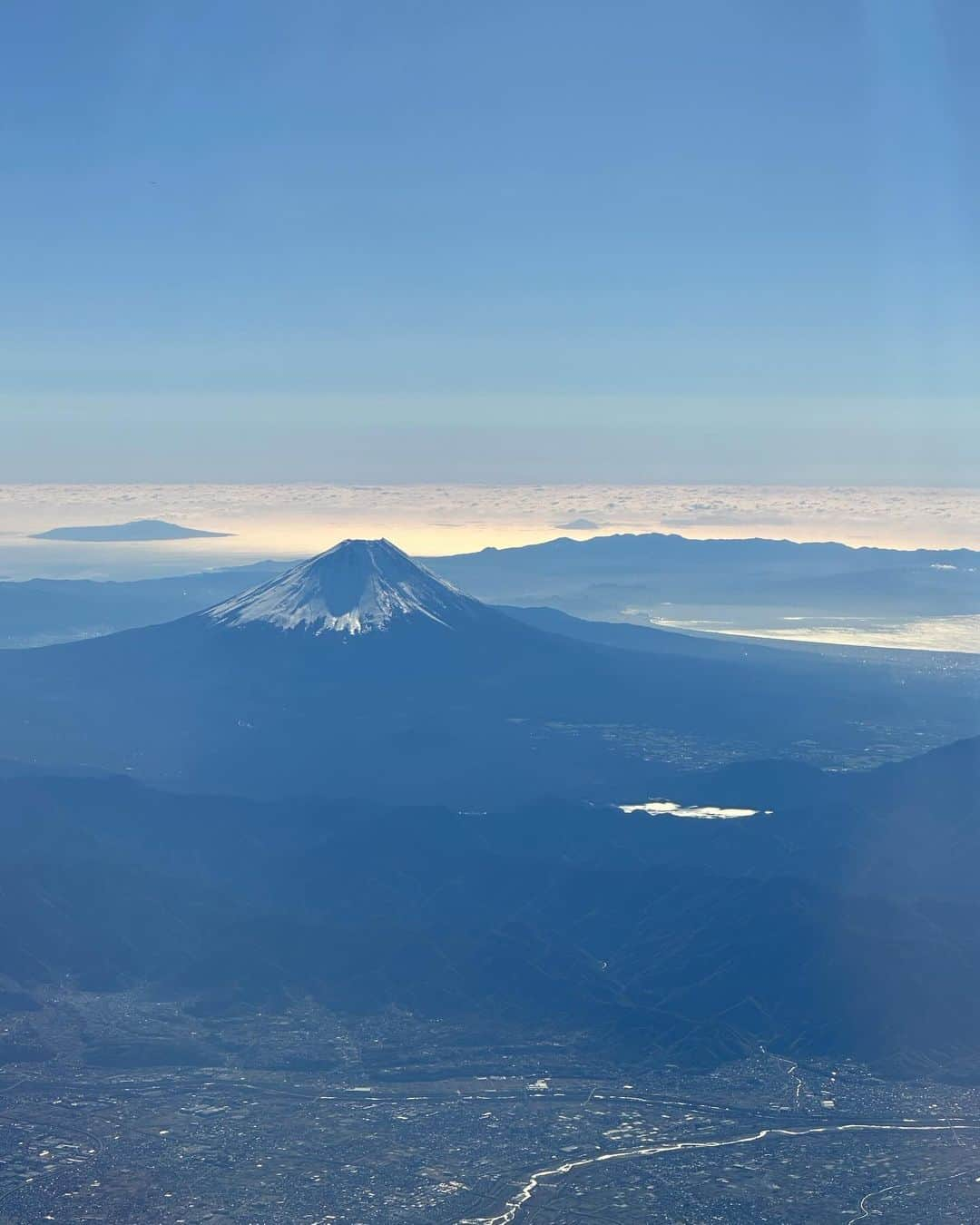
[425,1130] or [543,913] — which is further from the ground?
[543,913]

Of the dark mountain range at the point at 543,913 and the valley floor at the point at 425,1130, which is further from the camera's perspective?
the dark mountain range at the point at 543,913

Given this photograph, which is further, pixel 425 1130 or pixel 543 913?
pixel 543 913

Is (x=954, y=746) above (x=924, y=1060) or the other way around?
above

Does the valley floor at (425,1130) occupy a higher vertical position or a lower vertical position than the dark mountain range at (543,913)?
lower

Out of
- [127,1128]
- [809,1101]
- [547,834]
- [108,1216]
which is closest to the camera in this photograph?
[108,1216]

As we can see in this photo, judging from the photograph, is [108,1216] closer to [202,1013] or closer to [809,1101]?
[202,1013]

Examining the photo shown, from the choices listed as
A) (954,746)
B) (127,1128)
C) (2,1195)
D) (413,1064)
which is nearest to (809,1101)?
(413,1064)

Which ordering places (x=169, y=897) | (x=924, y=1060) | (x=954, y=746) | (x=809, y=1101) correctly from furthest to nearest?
(x=954, y=746) < (x=169, y=897) < (x=924, y=1060) < (x=809, y=1101)

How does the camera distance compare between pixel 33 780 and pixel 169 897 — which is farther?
pixel 33 780
